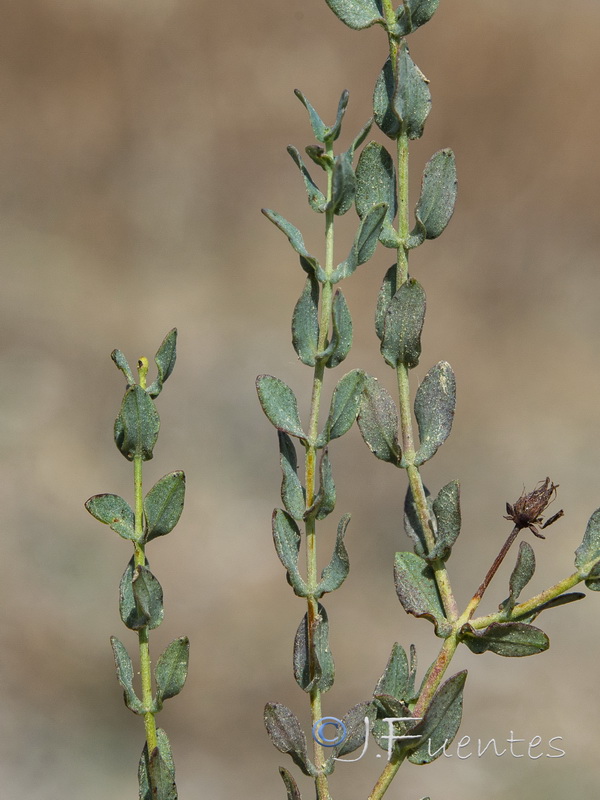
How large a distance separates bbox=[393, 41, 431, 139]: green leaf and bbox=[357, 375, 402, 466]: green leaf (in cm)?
7

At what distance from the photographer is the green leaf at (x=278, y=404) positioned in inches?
10.5

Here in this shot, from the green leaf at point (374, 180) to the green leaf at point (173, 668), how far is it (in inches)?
5.2

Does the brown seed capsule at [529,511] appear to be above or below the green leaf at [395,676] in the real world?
above

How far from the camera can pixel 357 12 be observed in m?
0.27

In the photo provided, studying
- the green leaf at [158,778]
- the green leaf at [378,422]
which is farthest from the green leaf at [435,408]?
the green leaf at [158,778]

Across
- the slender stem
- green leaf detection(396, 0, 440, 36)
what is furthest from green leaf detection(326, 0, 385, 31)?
the slender stem

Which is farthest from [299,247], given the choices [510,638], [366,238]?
[510,638]

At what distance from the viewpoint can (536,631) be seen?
0.82ft

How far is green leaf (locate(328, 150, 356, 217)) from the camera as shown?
9.6 inches

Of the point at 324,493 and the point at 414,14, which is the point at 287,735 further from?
the point at 414,14

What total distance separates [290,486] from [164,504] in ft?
0.12

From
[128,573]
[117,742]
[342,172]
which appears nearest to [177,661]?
[128,573]

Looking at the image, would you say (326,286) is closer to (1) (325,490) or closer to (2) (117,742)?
(1) (325,490)

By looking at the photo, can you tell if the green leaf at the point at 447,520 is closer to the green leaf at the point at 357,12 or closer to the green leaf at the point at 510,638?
the green leaf at the point at 510,638
